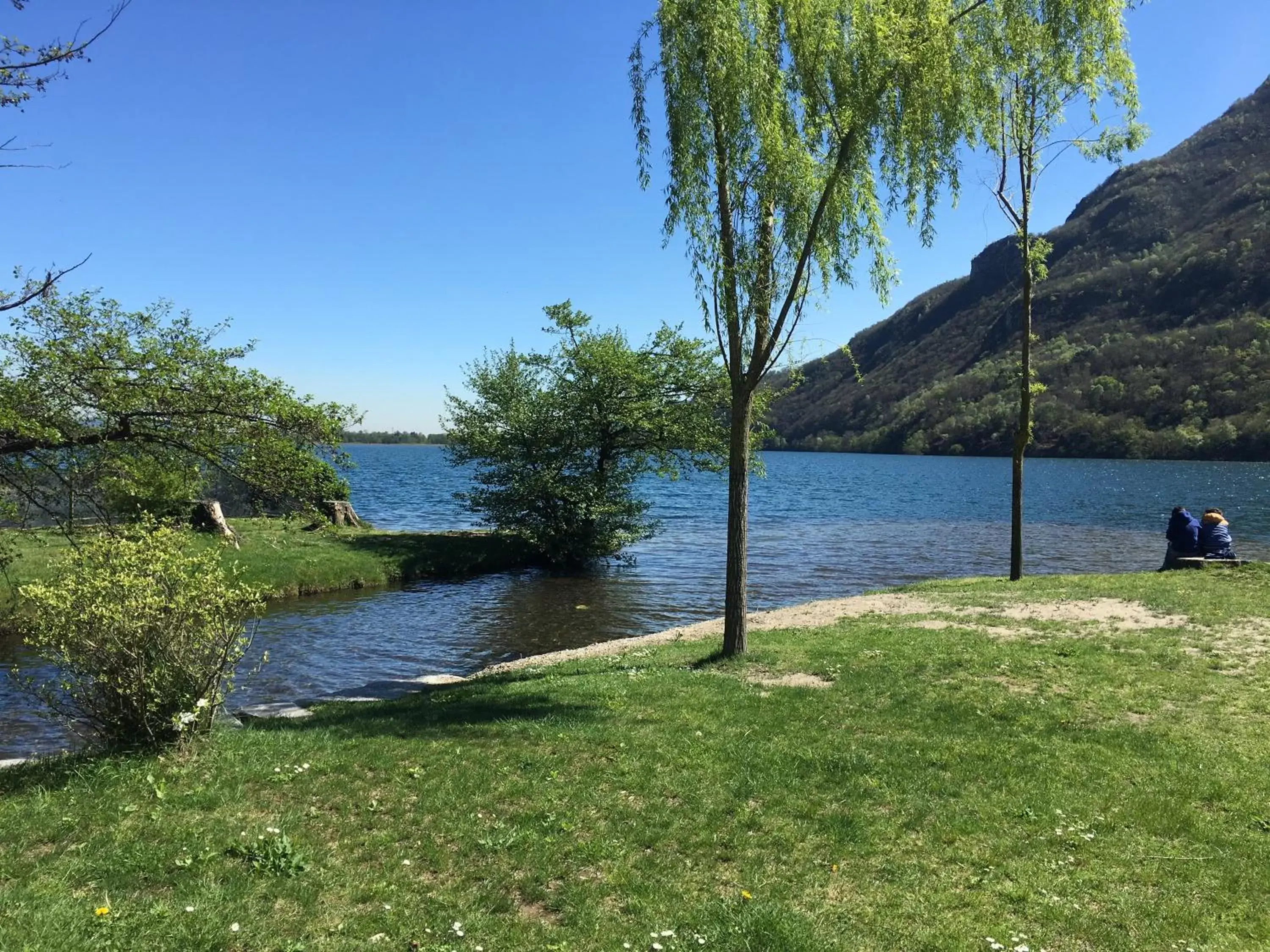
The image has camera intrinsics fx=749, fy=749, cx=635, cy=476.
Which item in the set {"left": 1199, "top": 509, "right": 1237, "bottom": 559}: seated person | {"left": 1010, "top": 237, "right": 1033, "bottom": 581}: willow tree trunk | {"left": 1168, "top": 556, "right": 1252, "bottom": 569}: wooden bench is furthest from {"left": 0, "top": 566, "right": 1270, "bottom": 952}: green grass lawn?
{"left": 1199, "top": 509, "right": 1237, "bottom": 559}: seated person

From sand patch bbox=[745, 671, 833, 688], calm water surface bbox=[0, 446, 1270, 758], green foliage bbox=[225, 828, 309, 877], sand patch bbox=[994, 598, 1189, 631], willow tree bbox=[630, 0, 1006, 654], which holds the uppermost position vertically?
willow tree bbox=[630, 0, 1006, 654]

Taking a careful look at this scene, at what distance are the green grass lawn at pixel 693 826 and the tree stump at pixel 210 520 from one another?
21.4 m

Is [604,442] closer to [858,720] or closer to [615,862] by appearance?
[858,720]

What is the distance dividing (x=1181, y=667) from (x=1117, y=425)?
149m

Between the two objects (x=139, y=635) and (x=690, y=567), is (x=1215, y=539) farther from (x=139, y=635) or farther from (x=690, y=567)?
(x=139, y=635)

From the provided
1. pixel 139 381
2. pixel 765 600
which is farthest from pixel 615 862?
pixel 765 600

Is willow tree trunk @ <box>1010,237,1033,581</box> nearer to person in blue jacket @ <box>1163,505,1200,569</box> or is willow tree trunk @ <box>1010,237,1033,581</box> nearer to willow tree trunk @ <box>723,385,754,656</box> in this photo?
person in blue jacket @ <box>1163,505,1200,569</box>

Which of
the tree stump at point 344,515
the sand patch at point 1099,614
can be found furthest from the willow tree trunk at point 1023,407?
the tree stump at point 344,515

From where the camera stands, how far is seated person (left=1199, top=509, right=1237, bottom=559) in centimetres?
2136

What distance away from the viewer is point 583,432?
31812mm

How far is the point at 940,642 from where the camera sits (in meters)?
13.4

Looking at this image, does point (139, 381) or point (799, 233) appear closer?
point (139, 381)

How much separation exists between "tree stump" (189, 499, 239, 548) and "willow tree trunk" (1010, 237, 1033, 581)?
86.8ft

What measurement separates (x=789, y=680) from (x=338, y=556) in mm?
22277
